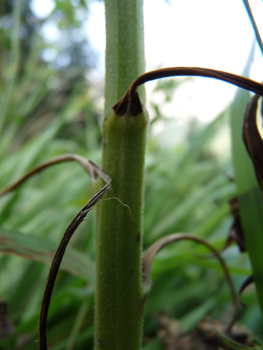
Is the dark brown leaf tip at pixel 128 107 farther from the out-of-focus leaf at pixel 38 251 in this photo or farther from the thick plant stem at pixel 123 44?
the out-of-focus leaf at pixel 38 251

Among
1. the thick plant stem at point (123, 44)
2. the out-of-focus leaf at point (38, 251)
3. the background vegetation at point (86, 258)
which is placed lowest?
the background vegetation at point (86, 258)

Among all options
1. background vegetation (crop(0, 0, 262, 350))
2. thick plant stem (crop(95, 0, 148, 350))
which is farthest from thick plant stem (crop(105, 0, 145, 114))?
background vegetation (crop(0, 0, 262, 350))

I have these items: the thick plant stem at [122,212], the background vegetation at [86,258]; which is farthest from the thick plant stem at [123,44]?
the background vegetation at [86,258]

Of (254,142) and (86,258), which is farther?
(86,258)

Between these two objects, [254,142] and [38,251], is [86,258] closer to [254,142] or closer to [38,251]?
[38,251]

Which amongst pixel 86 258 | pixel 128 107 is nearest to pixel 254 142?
pixel 128 107

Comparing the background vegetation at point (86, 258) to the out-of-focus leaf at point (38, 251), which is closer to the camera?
the out-of-focus leaf at point (38, 251)

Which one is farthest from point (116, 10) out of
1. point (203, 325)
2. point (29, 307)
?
point (29, 307)
